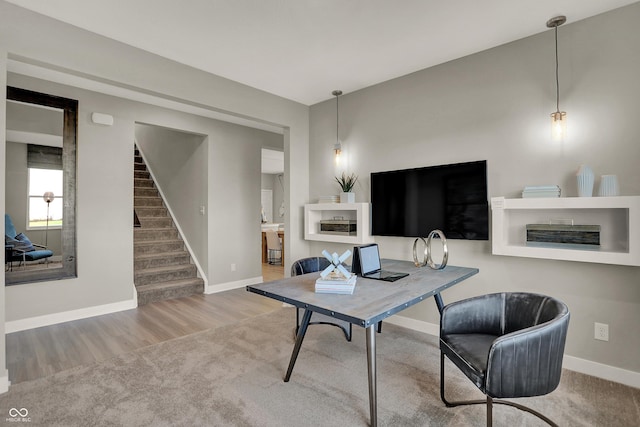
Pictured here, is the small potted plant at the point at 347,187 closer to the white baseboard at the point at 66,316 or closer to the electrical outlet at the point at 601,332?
the electrical outlet at the point at 601,332

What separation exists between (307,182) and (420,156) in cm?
157

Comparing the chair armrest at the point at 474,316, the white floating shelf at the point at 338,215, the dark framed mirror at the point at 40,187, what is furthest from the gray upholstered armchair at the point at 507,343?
the dark framed mirror at the point at 40,187

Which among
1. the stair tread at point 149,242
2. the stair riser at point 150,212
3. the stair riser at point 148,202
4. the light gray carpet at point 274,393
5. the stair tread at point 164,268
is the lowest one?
the light gray carpet at point 274,393

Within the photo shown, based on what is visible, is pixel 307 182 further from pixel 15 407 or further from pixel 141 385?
pixel 15 407

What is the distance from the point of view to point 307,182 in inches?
169

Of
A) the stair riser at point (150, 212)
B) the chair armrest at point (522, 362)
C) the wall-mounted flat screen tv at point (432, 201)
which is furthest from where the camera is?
the stair riser at point (150, 212)

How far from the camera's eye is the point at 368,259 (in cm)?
254

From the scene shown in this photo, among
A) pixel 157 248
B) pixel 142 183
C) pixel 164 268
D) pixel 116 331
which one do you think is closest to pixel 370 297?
pixel 116 331

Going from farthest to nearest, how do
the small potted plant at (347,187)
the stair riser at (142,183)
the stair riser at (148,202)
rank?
the stair riser at (142,183), the stair riser at (148,202), the small potted plant at (347,187)

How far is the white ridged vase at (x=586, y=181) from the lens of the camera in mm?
2254

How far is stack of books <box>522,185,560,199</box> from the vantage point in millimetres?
2396

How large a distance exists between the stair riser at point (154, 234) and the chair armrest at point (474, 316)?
473 centimetres

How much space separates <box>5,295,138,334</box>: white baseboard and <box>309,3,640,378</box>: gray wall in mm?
3248

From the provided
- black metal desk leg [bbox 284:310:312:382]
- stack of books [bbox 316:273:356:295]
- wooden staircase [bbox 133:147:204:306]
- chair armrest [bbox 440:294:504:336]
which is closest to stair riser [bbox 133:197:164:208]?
wooden staircase [bbox 133:147:204:306]
